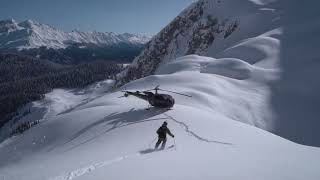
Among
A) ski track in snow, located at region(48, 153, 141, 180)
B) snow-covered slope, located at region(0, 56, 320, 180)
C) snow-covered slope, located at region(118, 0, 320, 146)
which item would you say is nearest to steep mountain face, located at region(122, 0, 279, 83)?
snow-covered slope, located at region(118, 0, 320, 146)

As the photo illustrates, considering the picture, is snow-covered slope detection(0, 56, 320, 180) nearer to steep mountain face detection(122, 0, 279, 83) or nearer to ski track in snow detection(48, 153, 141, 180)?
ski track in snow detection(48, 153, 141, 180)

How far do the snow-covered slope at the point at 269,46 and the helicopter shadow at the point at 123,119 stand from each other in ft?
67.9

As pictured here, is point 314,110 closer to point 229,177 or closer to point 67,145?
point 67,145

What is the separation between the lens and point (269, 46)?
8069 centimetres

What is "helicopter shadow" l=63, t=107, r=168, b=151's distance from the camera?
2679 centimetres

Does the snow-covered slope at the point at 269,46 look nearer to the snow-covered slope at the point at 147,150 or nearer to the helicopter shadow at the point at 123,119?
the snow-covered slope at the point at 147,150

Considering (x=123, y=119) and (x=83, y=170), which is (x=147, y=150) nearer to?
(x=83, y=170)

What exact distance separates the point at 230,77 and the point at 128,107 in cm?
3286

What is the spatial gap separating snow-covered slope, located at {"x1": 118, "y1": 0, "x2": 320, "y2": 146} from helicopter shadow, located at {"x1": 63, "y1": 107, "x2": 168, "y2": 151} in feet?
67.9

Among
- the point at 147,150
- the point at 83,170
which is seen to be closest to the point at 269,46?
the point at 147,150

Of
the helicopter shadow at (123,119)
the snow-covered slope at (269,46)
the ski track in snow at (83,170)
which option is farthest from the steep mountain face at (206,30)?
the ski track in snow at (83,170)

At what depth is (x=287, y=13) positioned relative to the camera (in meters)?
111

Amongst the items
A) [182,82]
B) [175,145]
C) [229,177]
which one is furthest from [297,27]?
[229,177]

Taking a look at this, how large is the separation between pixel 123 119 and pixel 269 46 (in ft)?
199
